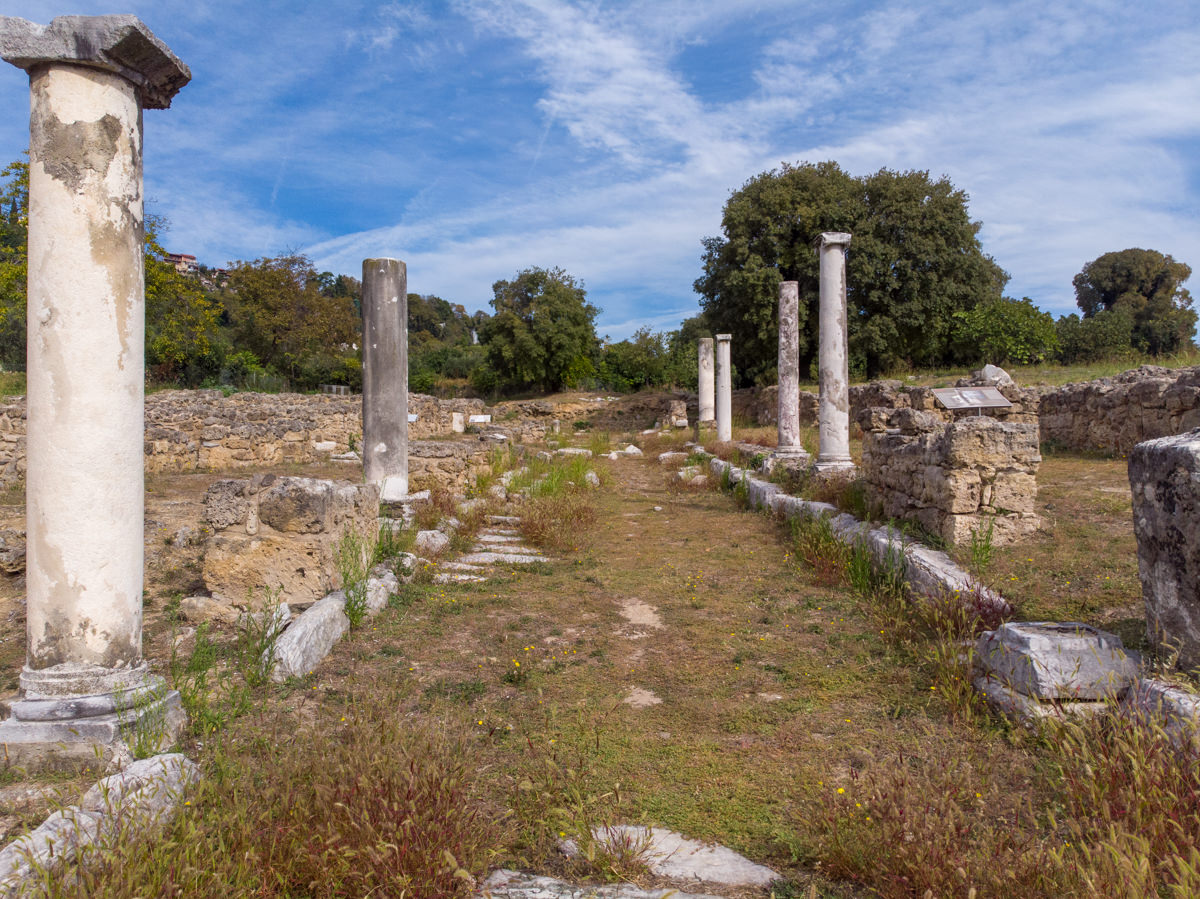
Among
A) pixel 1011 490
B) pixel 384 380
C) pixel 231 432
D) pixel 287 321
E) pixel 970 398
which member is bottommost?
pixel 1011 490

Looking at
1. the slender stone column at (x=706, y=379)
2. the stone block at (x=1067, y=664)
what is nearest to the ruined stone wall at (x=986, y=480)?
the stone block at (x=1067, y=664)

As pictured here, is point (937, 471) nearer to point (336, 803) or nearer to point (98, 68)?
point (336, 803)

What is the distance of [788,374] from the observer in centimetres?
1546

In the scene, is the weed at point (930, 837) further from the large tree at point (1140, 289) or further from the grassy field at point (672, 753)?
the large tree at point (1140, 289)

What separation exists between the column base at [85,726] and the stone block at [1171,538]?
14.5 feet

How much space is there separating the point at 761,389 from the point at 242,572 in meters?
A: 26.6

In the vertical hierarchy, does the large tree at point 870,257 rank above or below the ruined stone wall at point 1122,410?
above

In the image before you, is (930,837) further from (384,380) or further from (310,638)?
(384,380)

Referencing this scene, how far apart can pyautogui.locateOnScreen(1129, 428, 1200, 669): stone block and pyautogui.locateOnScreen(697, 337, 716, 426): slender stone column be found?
2322 cm

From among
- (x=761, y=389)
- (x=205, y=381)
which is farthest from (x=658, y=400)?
(x=205, y=381)

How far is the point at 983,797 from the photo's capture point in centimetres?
296

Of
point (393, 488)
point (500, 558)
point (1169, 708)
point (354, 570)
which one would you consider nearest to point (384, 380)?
point (393, 488)

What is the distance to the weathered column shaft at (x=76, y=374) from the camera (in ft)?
11.5

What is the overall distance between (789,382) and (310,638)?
12.2 metres
